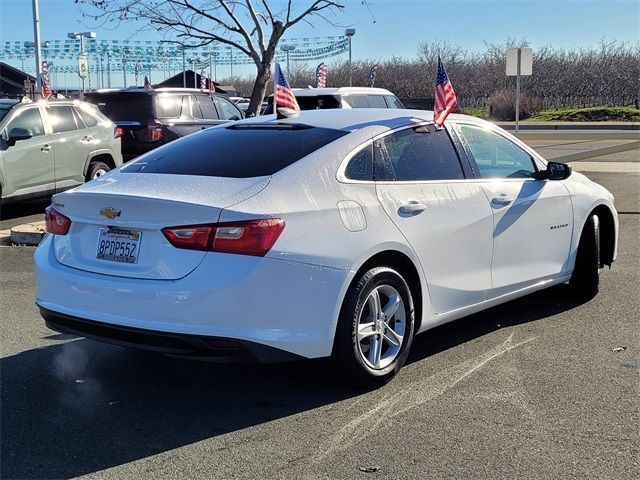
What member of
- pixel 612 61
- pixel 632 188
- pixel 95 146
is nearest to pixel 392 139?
pixel 95 146

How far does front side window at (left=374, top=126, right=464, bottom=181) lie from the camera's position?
4758mm

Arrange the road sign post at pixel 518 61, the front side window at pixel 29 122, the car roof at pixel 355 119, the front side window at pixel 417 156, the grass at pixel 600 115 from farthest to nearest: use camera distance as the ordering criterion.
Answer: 1. the grass at pixel 600 115
2. the road sign post at pixel 518 61
3. the front side window at pixel 29 122
4. the car roof at pixel 355 119
5. the front side window at pixel 417 156

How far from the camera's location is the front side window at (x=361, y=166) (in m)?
4.53

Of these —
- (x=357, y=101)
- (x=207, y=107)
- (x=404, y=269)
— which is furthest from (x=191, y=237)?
(x=357, y=101)

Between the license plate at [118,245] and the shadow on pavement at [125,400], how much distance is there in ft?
2.72

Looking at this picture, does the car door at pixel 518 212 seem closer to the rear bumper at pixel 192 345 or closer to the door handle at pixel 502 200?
the door handle at pixel 502 200

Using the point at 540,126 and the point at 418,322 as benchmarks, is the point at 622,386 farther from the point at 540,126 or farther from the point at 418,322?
the point at 540,126

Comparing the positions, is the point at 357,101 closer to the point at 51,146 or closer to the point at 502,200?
the point at 51,146

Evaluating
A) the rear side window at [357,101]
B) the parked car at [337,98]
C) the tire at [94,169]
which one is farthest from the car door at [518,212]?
the rear side window at [357,101]

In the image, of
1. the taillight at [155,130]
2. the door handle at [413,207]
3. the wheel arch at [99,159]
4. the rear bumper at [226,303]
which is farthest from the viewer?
the taillight at [155,130]

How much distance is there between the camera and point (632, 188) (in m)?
13.8

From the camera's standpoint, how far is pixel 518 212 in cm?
550

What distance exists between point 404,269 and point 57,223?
2043 millimetres

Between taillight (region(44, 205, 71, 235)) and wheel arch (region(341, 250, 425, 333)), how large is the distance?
1626 millimetres
